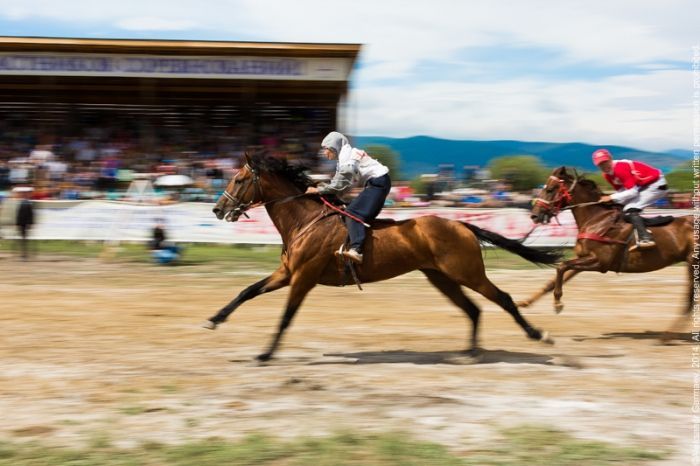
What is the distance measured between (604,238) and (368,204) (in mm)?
3488

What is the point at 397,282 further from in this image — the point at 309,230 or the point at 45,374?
the point at 45,374

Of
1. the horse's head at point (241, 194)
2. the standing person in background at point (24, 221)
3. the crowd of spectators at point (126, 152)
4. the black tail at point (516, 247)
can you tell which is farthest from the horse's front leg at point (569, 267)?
the crowd of spectators at point (126, 152)

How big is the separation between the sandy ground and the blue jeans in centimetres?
132

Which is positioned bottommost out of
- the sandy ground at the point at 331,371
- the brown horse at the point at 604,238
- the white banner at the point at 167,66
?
the sandy ground at the point at 331,371

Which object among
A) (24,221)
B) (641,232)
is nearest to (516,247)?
(641,232)

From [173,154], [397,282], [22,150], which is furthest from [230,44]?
[397,282]

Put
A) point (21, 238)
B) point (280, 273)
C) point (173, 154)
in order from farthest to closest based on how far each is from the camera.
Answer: point (173, 154) < point (21, 238) < point (280, 273)

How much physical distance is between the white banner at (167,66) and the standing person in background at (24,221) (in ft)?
25.8

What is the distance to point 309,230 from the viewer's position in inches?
321

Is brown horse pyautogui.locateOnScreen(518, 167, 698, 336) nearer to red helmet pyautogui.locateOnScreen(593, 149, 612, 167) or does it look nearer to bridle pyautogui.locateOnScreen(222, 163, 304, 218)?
red helmet pyautogui.locateOnScreen(593, 149, 612, 167)

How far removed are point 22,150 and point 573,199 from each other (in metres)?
18.3

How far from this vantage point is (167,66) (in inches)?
969

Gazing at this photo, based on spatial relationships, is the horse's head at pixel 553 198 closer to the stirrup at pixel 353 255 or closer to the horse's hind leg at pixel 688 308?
the horse's hind leg at pixel 688 308

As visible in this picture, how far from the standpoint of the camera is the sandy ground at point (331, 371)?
586 cm
